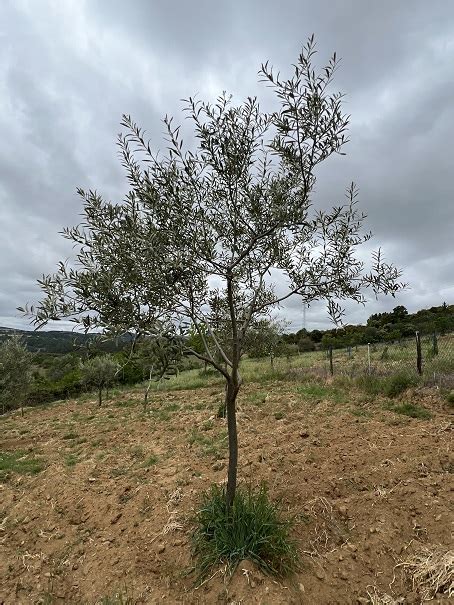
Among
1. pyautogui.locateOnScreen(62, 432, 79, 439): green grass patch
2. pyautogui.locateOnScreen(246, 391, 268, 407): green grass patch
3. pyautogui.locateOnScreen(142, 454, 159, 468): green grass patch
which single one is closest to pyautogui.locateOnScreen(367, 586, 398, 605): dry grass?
pyautogui.locateOnScreen(142, 454, 159, 468): green grass patch

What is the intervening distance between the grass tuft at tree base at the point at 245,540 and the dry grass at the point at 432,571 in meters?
1.39

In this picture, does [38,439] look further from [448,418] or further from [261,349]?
[448,418]

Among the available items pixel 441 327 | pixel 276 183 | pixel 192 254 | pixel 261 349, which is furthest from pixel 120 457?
pixel 441 327

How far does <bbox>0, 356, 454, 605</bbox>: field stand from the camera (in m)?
4.62

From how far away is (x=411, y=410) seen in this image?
1114cm

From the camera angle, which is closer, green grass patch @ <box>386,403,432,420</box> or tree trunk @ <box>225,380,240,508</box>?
tree trunk @ <box>225,380,240,508</box>

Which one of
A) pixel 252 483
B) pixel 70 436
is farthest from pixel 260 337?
pixel 70 436

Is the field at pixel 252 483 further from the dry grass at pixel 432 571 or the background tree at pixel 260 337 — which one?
the background tree at pixel 260 337

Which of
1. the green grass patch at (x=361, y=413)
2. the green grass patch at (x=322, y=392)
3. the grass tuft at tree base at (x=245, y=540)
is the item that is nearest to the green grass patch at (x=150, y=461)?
the grass tuft at tree base at (x=245, y=540)

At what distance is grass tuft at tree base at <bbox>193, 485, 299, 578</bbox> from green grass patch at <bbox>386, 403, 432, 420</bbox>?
6.99 meters

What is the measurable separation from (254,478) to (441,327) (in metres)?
33.8

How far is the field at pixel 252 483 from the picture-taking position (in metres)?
4.62

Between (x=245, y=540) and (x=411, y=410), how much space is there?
817cm

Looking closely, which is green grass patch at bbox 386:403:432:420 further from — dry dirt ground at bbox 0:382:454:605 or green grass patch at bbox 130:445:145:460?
green grass patch at bbox 130:445:145:460
